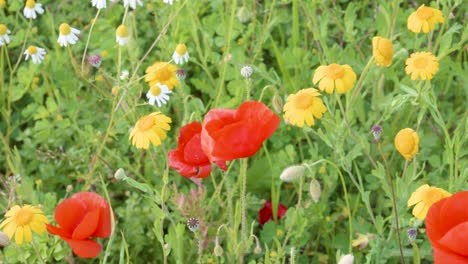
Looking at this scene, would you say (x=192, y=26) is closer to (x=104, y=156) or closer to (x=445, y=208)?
(x=104, y=156)

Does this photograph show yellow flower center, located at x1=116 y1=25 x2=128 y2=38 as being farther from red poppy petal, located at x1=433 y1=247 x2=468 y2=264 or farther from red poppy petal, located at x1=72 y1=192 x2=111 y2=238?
red poppy petal, located at x1=433 y1=247 x2=468 y2=264

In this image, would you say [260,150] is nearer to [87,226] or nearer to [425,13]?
[425,13]

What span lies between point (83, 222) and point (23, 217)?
0.12 m

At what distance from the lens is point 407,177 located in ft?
5.52

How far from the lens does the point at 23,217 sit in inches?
57.2

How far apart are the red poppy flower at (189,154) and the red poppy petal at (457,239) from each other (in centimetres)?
50

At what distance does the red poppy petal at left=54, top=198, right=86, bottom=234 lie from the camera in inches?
58.5

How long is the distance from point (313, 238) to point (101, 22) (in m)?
0.99

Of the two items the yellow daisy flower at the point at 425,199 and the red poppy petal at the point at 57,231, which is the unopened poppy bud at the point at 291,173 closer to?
the yellow daisy flower at the point at 425,199

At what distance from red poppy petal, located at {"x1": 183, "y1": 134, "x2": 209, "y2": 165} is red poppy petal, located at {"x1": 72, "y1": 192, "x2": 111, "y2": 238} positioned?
0.21 metres

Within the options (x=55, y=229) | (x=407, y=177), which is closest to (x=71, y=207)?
(x=55, y=229)

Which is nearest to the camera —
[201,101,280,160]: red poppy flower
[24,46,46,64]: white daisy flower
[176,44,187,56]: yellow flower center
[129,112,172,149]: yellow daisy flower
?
[201,101,280,160]: red poppy flower

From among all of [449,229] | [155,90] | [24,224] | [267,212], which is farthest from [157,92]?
[449,229]

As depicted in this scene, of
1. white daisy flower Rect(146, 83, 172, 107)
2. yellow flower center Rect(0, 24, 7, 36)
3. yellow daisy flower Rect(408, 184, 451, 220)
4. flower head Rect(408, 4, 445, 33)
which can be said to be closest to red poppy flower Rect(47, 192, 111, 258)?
white daisy flower Rect(146, 83, 172, 107)
